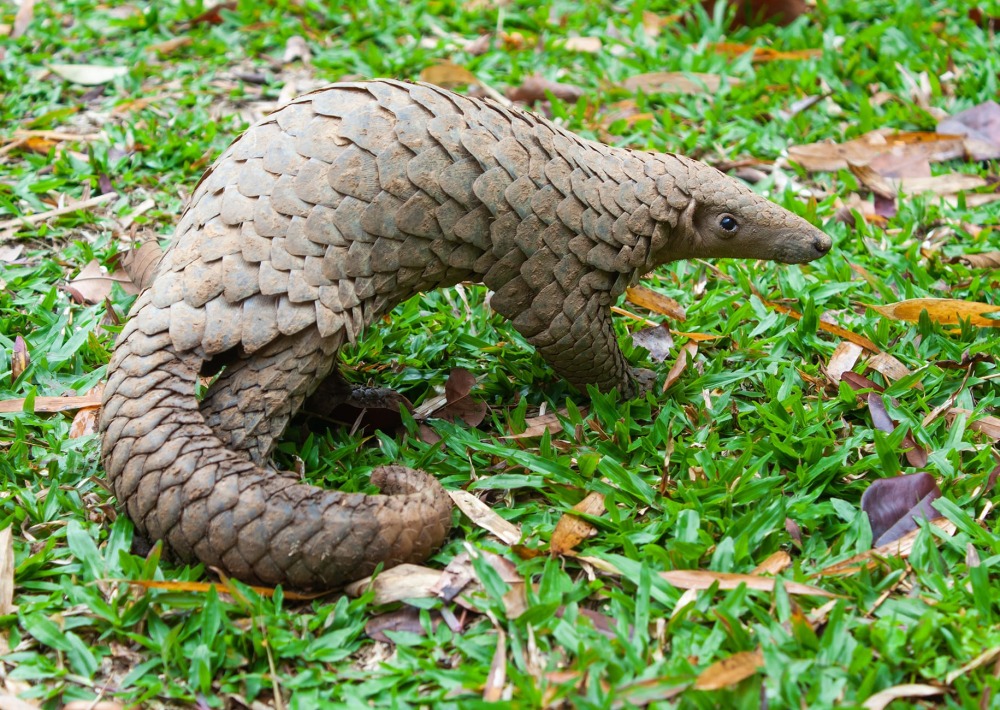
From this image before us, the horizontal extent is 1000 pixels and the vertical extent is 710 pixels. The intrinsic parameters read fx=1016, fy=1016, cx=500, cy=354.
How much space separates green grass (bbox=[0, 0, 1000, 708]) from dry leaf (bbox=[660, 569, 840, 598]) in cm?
3

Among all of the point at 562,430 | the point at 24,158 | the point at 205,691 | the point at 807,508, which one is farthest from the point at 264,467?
the point at 24,158

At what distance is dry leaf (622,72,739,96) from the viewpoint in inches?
222

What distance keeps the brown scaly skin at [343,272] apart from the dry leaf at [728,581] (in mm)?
679

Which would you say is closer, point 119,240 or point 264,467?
point 264,467

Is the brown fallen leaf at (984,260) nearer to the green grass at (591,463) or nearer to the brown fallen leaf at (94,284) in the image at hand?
the green grass at (591,463)

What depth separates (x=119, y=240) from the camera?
4.44 metres

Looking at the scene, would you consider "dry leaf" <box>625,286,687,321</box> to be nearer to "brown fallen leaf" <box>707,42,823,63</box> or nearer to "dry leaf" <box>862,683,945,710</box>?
"dry leaf" <box>862,683,945,710</box>

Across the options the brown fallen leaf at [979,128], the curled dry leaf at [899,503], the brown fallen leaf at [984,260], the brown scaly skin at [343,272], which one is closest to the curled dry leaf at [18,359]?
the brown scaly skin at [343,272]

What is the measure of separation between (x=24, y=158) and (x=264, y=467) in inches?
114

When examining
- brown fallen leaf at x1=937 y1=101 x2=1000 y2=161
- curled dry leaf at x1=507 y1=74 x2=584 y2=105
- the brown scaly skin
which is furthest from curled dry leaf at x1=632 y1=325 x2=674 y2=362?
brown fallen leaf at x1=937 y1=101 x2=1000 y2=161

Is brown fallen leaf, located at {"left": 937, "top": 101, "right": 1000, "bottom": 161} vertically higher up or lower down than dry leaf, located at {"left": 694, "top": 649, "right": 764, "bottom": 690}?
higher up

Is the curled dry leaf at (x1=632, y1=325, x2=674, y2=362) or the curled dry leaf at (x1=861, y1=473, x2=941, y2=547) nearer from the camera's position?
the curled dry leaf at (x1=861, y1=473, x2=941, y2=547)

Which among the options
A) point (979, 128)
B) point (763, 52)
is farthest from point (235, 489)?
point (763, 52)

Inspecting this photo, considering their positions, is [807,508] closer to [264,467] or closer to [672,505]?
[672,505]
